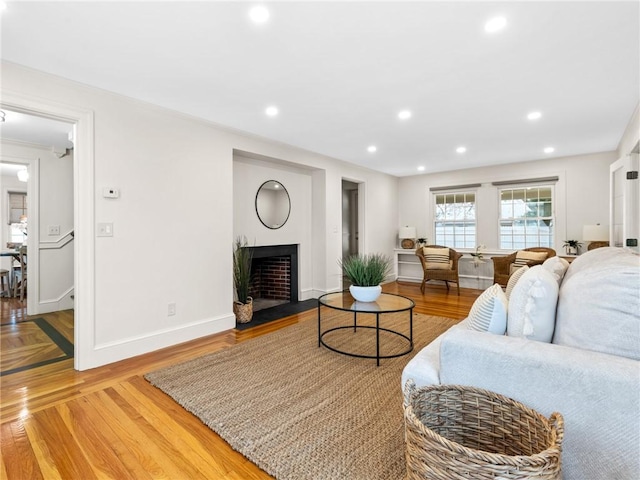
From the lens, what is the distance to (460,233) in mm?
6414

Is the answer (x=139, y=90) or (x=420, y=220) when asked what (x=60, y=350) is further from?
(x=420, y=220)

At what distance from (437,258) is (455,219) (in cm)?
120

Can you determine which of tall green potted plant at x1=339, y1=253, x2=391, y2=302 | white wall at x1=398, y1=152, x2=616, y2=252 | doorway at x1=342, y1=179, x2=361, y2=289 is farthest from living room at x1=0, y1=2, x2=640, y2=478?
doorway at x1=342, y1=179, x2=361, y2=289

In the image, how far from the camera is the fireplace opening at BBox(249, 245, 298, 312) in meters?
4.99

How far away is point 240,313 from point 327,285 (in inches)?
69.1

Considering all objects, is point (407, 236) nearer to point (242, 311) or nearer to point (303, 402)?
point (242, 311)

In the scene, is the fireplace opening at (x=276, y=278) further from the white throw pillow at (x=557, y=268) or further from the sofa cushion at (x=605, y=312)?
the sofa cushion at (x=605, y=312)

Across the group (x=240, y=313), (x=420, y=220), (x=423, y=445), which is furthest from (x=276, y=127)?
(x=420, y=220)

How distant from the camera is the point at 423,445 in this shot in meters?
1.04

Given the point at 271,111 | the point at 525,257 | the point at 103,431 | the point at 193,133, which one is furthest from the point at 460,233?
the point at 103,431

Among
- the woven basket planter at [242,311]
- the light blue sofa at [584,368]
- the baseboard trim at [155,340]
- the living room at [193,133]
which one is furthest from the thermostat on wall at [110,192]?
the light blue sofa at [584,368]

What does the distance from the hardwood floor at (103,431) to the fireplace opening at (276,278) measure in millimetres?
2341

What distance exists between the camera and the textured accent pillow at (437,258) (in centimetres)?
572

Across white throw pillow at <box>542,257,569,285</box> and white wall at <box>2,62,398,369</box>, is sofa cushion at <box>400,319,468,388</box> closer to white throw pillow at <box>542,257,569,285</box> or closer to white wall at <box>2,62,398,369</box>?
white throw pillow at <box>542,257,569,285</box>
